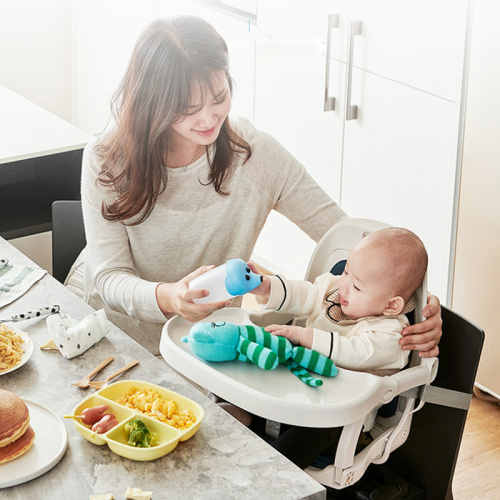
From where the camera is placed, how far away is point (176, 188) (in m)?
1.73

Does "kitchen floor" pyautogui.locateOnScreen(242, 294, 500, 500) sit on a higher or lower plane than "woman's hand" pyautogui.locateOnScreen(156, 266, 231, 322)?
lower

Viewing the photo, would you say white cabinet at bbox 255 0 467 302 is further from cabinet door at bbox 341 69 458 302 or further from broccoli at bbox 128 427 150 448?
broccoli at bbox 128 427 150 448

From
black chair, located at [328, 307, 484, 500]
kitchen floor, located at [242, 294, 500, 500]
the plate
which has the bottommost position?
kitchen floor, located at [242, 294, 500, 500]

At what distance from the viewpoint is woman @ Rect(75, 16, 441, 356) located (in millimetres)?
1560

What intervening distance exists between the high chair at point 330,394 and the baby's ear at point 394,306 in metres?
0.04

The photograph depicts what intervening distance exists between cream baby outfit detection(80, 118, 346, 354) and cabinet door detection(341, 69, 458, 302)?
2.36 ft

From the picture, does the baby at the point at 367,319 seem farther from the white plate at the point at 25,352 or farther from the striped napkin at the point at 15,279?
the striped napkin at the point at 15,279

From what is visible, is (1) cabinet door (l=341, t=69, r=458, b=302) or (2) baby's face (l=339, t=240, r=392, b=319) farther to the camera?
(1) cabinet door (l=341, t=69, r=458, b=302)

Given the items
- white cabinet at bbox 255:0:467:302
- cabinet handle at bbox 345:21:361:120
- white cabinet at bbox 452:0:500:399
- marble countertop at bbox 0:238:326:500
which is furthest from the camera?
cabinet handle at bbox 345:21:361:120

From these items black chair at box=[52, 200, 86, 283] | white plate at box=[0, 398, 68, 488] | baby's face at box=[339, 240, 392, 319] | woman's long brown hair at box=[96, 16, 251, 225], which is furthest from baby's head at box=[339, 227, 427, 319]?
black chair at box=[52, 200, 86, 283]

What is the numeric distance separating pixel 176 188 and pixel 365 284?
511 millimetres

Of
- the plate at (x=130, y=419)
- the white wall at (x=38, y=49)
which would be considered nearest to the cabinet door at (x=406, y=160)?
the plate at (x=130, y=419)

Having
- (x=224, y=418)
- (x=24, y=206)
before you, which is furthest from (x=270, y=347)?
(x=24, y=206)

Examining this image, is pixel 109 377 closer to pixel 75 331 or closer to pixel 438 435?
pixel 75 331
